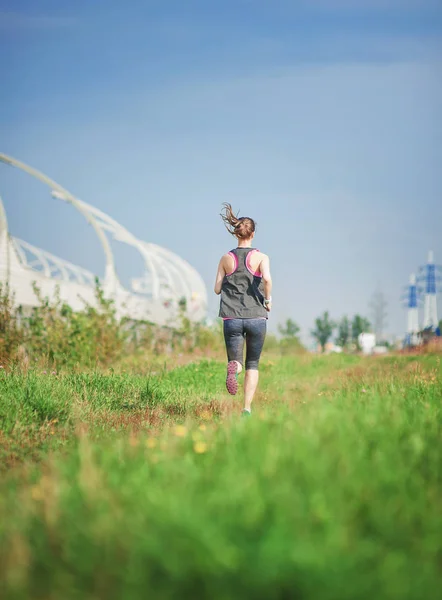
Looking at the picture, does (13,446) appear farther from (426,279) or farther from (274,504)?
(426,279)

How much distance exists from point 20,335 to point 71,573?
9438 millimetres

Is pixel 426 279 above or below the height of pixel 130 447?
above

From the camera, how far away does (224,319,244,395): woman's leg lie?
22.3 ft

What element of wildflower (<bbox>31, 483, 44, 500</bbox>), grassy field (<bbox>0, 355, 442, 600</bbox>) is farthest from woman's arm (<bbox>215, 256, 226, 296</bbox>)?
wildflower (<bbox>31, 483, 44, 500</bbox>)

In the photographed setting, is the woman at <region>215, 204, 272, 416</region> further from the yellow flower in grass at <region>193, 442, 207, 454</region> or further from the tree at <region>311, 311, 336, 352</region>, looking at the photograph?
the tree at <region>311, 311, 336, 352</region>

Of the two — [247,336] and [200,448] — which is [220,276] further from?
[200,448]

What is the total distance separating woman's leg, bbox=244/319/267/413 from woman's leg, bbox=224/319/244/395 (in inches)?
3.1

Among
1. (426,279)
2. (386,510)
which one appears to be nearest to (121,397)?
(386,510)

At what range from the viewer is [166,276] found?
41062mm

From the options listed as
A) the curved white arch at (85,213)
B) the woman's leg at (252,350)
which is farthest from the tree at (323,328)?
the woman's leg at (252,350)

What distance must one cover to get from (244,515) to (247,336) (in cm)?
448

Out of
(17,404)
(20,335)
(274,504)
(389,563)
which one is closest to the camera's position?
(389,563)

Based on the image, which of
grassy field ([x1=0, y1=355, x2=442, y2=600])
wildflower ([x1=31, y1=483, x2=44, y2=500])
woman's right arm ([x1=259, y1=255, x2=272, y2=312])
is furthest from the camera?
woman's right arm ([x1=259, y1=255, x2=272, y2=312])

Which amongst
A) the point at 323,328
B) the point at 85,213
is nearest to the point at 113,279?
the point at 85,213
